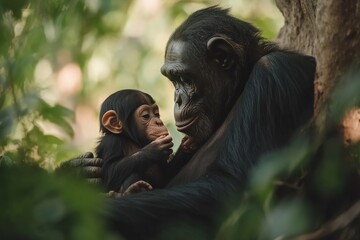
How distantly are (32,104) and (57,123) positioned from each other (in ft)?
0.37

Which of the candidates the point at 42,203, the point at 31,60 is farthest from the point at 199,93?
the point at 42,203

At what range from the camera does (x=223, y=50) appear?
5.20 m

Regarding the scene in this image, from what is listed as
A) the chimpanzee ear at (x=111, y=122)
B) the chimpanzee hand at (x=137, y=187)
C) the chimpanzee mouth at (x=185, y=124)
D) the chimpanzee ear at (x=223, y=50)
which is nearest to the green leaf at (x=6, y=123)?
the chimpanzee hand at (x=137, y=187)

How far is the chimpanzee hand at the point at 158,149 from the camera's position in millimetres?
5281

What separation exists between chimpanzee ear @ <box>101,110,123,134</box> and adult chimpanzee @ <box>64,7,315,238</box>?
0.55 metres

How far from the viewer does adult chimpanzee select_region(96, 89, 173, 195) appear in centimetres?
527

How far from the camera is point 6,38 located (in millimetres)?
2502

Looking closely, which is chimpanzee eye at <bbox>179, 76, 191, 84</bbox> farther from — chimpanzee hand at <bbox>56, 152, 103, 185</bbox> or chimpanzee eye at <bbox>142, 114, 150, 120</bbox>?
chimpanzee hand at <bbox>56, 152, 103, 185</bbox>

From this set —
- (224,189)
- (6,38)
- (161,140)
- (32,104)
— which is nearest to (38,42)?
(32,104)

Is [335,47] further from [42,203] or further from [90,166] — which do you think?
[90,166]

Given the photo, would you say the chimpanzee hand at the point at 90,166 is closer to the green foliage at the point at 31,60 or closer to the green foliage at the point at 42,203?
the green foliage at the point at 31,60

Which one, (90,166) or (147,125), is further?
(147,125)

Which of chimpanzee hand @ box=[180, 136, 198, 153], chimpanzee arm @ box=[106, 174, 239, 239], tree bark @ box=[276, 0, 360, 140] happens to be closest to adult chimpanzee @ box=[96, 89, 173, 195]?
chimpanzee hand @ box=[180, 136, 198, 153]

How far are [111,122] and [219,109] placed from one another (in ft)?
2.83
